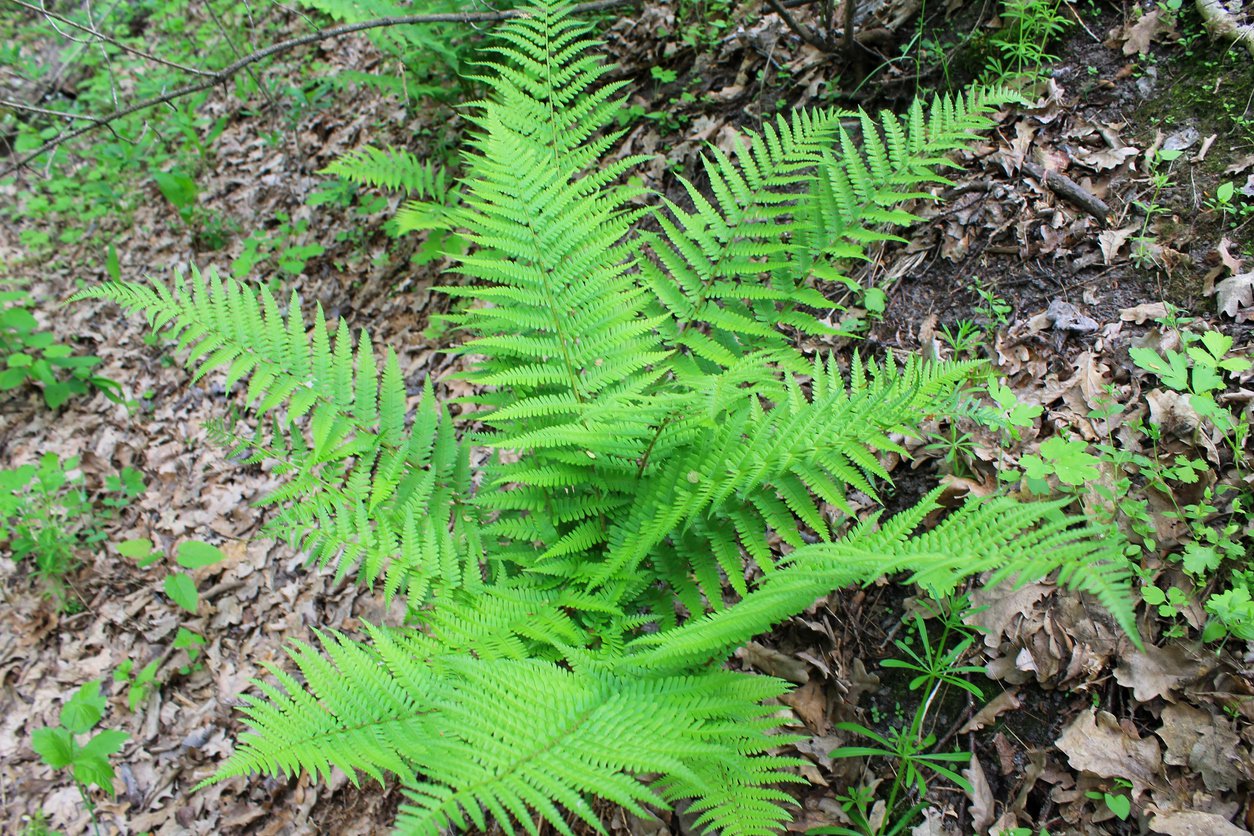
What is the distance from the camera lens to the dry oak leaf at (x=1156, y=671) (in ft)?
6.21

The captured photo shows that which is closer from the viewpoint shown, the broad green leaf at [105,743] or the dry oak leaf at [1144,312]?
the dry oak leaf at [1144,312]

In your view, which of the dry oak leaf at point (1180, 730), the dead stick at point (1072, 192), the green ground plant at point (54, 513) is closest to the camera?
the dry oak leaf at point (1180, 730)

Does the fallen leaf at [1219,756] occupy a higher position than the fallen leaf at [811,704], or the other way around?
the fallen leaf at [1219,756]

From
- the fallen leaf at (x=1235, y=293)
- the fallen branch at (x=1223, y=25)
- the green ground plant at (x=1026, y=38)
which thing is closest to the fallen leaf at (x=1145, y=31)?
the fallen branch at (x=1223, y=25)

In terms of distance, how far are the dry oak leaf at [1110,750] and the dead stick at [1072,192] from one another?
1854 mm

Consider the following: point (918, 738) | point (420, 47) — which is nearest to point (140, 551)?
point (420, 47)

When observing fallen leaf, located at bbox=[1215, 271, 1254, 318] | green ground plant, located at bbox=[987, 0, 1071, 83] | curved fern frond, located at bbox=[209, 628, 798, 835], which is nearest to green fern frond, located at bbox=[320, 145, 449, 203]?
green ground plant, located at bbox=[987, 0, 1071, 83]

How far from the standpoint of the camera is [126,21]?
7898 millimetres

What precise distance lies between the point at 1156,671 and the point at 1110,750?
252 millimetres

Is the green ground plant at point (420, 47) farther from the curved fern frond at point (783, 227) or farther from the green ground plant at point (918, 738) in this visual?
the green ground plant at point (918, 738)

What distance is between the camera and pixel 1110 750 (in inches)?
73.0

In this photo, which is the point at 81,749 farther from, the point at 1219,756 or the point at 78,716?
the point at 1219,756

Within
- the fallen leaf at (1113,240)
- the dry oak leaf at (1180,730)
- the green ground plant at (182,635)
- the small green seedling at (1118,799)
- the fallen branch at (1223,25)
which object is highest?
the fallen branch at (1223,25)

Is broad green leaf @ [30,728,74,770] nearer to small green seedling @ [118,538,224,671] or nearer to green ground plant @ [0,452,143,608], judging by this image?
small green seedling @ [118,538,224,671]
